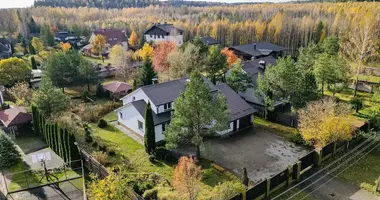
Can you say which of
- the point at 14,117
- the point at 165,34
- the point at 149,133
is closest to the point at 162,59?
the point at 14,117

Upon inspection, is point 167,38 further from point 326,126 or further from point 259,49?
point 326,126

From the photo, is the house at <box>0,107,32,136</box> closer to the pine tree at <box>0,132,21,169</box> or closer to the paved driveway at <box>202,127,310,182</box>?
the pine tree at <box>0,132,21,169</box>

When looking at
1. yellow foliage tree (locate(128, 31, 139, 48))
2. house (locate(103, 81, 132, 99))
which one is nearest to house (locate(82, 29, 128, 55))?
yellow foliage tree (locate(128, 31, 139, 48))

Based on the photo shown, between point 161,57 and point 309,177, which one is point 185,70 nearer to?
point 161,57

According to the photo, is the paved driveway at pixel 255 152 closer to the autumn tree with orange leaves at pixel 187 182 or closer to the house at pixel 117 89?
the autumn tree with orange leaves at pixel 187 182

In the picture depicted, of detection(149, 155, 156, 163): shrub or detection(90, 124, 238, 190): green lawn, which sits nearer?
detection(90, 124, 238, 190): green lawn

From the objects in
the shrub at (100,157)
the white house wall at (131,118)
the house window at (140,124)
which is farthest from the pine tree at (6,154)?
the house window at (140,124)
